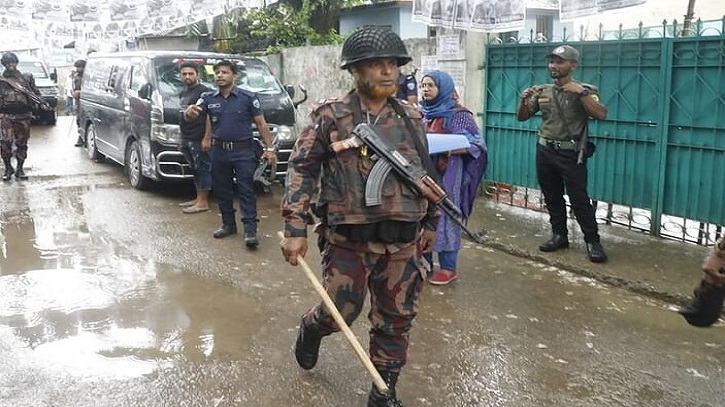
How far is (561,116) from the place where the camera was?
5.50m

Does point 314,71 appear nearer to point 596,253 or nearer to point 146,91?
point 146,91

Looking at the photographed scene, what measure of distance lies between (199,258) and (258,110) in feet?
4.72

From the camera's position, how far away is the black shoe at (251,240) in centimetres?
627

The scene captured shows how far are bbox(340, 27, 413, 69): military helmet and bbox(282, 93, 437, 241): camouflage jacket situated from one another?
21 cm

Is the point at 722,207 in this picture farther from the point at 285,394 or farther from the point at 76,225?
the point at 76,225

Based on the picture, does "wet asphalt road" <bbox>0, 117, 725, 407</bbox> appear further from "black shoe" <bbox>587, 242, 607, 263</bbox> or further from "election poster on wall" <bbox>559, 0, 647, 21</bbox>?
"election poster on wall" <bbox>559, 0, 647, 21</bbox>

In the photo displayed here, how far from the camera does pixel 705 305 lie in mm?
2742

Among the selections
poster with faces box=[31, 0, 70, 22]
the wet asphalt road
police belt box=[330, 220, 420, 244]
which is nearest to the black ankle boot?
the wet asphalt road

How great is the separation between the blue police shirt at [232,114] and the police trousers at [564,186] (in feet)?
8.39

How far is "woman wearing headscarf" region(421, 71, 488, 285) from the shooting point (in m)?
4.92

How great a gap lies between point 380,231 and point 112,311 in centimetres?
246

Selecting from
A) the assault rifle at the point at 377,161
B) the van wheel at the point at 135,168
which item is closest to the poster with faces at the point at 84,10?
the van wheel at the point at 135,168

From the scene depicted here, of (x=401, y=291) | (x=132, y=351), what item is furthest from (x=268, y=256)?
(x=401, y=291)

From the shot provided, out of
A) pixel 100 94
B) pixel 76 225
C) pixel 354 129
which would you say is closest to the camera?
pixel 354 129
